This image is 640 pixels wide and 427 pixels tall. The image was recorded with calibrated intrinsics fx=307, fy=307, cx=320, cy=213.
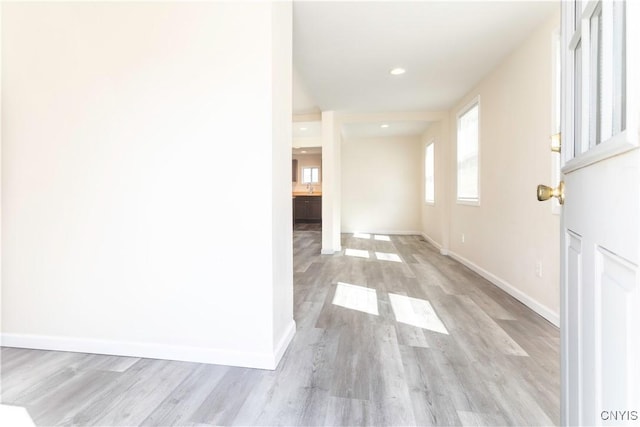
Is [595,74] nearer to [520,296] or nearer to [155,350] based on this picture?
[155,350]

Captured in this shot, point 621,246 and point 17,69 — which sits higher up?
point 17,69

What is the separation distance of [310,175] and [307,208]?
49.5 inches

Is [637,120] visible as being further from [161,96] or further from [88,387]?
[88,387]

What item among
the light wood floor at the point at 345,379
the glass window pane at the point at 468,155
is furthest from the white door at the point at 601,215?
the glass window pane at the point at 468,155

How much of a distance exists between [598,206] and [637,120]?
20 cm

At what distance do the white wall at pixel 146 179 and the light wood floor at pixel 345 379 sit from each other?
173 mm

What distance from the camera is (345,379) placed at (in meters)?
1.51

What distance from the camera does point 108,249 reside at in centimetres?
176

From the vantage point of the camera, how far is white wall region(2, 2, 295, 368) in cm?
162

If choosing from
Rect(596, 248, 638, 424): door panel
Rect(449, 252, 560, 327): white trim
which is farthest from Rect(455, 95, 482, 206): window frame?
Rect(596, 248, 638, 424): door panel

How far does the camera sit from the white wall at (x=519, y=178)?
2311mm

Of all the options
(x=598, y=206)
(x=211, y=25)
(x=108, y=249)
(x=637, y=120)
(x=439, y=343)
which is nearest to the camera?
(x=637, y=120)

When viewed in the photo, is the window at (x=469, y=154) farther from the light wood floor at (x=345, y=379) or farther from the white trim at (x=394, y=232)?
the white trim at (x=394, y=232)

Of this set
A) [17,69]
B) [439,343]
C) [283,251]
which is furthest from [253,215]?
[17,69]
